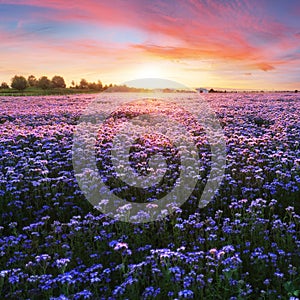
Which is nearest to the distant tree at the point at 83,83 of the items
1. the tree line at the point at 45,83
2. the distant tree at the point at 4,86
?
the tree line at the point at 45,83

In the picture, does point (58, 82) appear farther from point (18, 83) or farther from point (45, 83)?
point (18, 83)

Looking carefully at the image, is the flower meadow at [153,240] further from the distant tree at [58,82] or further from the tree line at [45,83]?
the distant tree at [58,82]

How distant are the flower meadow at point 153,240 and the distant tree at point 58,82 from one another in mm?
92976

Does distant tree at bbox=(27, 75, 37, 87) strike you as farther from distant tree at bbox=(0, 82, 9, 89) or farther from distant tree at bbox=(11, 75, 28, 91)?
distant tree at bbox=(11, 75, 28, 91)

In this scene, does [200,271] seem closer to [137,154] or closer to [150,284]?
[150,284]

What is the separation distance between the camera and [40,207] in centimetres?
857

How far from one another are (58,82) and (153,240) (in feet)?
332

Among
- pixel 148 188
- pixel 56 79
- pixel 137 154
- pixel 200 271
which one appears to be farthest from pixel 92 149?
pixel 56 79

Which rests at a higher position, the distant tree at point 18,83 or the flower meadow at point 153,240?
the distant tree at point 18,83

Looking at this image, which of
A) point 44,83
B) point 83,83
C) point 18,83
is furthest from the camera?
point 83,83

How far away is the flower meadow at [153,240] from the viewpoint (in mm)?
5023

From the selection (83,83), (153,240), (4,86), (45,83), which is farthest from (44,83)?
(153,240)

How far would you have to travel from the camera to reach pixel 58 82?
102625mm

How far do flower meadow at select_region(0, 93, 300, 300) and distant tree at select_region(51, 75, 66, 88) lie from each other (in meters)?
93.0
